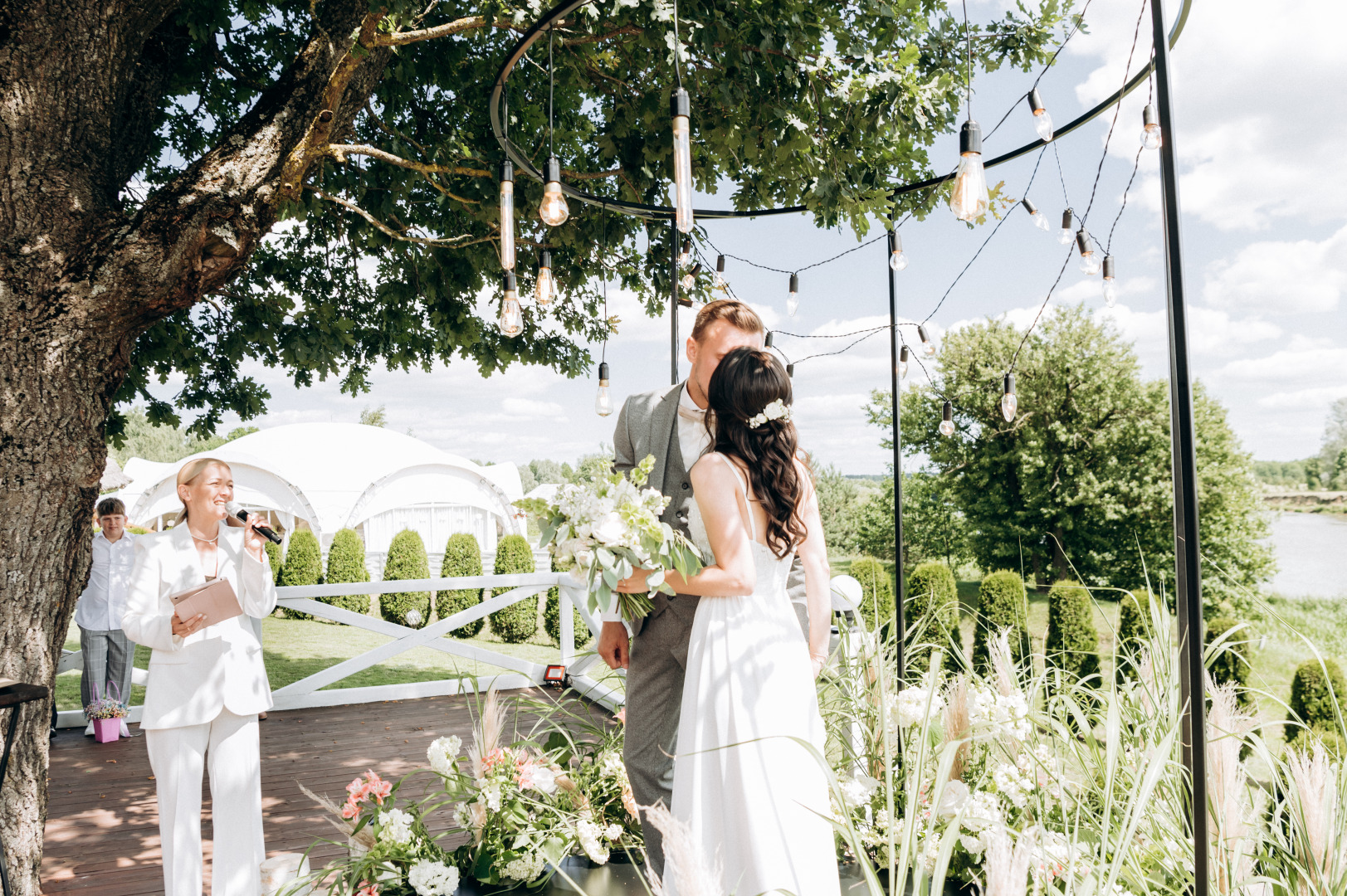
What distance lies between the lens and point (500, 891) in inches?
102

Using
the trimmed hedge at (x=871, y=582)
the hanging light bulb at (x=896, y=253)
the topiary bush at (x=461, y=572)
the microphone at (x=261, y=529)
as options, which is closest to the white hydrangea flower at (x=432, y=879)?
the microphone at (x=261, y=529)

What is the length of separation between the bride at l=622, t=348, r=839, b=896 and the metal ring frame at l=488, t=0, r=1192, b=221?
1243 mm

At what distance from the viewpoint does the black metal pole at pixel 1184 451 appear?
1.27 meters

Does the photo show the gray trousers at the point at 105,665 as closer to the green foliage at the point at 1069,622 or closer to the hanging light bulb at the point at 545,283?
the hanging light bulb at the point at 545,283

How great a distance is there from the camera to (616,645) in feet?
9.02

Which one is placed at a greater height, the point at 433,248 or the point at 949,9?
the point at 949,9

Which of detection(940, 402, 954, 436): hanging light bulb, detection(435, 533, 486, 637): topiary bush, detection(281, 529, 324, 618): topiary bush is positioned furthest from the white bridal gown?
detection(281, 529, 324, 618): topiary bush

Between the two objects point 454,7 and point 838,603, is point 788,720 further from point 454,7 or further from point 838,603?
point 454,7

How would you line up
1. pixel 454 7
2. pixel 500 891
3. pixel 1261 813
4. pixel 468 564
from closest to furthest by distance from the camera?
1. pixel 1261 813
2. pixel 500 891
3. pixel 454 7
4. pixel 468 564

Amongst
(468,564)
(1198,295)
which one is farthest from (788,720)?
(1198,295)

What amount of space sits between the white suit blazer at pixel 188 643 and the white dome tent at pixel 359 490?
14.2 metres

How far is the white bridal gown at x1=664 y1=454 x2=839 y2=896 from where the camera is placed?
2041 millimetres

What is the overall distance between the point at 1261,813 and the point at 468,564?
40.9 feet

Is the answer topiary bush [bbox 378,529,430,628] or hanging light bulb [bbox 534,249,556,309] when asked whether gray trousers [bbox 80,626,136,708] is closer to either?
hanging light bulb [bbox 534,249,556,309]
